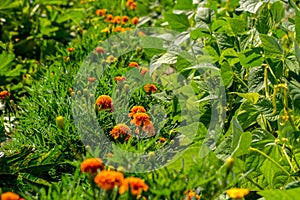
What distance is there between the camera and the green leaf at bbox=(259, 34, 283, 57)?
1.78 meters

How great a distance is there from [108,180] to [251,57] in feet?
3.05

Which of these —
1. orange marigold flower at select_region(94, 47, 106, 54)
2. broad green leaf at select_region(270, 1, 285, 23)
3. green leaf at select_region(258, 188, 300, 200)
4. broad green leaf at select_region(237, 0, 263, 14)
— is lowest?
orange marigold flower at select_region(94, 47, 106, 54)

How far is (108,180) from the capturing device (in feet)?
3.79

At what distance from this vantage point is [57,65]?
8.77ft

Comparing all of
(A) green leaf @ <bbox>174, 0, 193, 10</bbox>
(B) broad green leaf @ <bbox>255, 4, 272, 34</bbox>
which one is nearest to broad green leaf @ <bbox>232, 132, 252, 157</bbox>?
(B) broad green leaf @ <bbox>255, 4, 272, 34</bbox>

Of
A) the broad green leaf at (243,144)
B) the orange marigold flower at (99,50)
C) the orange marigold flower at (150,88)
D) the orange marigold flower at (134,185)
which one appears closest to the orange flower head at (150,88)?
the orange marigold flower at (150,88)

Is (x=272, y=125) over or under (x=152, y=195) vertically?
under

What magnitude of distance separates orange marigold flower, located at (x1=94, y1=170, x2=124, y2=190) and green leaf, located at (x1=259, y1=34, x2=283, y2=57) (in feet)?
2.62

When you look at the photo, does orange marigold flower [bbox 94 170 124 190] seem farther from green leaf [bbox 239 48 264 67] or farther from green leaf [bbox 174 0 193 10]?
green leaf [bbox 174 0 193 10]

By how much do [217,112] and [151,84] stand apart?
12.0 inches

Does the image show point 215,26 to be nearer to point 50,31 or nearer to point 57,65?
point 57,65

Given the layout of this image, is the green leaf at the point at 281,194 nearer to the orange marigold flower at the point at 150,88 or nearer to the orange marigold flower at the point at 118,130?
the orange marigold flower at the point at 118,130

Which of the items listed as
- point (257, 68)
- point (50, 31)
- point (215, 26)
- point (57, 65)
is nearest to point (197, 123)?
point (257, 68)

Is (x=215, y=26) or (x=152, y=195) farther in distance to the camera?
(x=215, y=26)
